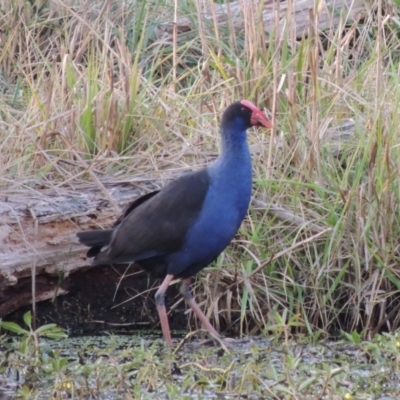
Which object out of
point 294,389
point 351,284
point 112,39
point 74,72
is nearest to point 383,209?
point 351,284

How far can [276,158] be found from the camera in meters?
5.07

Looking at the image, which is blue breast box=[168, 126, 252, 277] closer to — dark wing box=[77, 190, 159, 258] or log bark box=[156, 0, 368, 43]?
dark wing box=[77, 190, 159, 258]

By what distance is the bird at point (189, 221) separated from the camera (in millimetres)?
4344

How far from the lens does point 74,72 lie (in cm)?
573

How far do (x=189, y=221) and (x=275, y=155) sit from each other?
844 millimetres

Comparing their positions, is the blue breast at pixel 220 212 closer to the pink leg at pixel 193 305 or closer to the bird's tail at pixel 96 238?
the pink leg at pixel 193 305

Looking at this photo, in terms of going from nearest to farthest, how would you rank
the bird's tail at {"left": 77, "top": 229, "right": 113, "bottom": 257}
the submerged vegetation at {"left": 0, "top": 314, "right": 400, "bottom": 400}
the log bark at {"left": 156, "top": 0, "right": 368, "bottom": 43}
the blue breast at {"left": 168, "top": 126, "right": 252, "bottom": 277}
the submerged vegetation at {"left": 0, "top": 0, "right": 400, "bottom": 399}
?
1. the submerged vegetation at {"left": 0, "top": 314, "right": 400, "bottom": 400}
2. the blue breast at {"left": 168, "top": 126, "right": 252, "bottom": 277}
3. the bird's tail at {"left": 77, "top": 229, "right": 113, "bottom": 257}
4. the submerged vegetation at {"left": 0, "top": 0, "right": 400, "bottom": 399}
5. the log bark at {"left": 156, "top": 0, "right": 368, "bottom": 43}

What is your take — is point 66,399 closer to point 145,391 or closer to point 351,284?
point 145,391

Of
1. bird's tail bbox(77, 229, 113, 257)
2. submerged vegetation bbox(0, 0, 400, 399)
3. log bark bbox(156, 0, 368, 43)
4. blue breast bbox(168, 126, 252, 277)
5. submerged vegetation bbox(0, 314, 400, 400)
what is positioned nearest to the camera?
submerged vegetation bbox(0, 314, 400, 400)

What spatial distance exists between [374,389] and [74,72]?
2896 mm

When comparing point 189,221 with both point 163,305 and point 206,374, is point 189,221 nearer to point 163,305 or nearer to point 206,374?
point 163,305

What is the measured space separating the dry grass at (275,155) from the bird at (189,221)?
302 mm

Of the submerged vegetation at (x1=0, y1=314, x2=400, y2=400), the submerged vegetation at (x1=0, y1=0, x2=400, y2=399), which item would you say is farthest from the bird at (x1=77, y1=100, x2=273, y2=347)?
the submerged vegetation at (x1=0, y1=314, x2=400, y2=400)

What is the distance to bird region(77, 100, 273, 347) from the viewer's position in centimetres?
434
